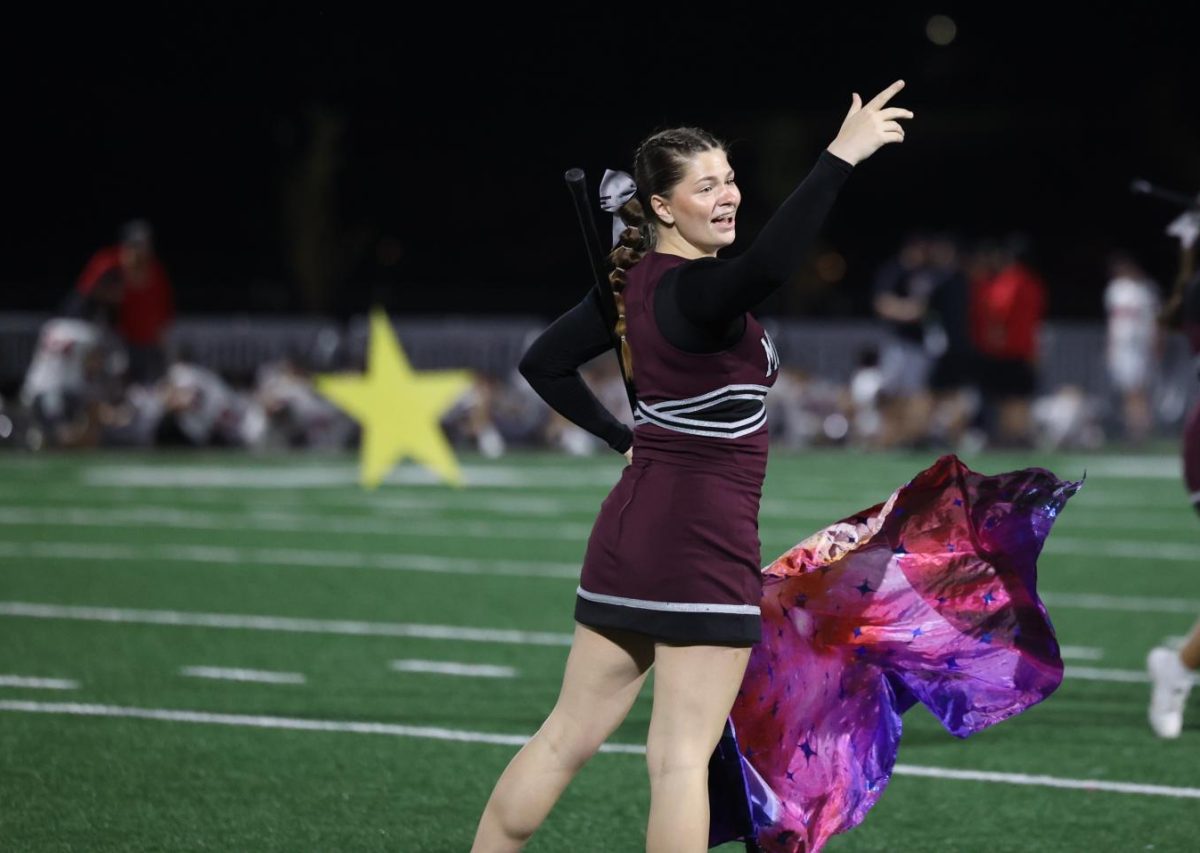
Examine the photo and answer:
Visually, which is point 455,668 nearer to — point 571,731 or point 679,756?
point 571,731

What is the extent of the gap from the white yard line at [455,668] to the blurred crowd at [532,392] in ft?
40.8

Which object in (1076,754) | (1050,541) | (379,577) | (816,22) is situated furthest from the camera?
(816,22)

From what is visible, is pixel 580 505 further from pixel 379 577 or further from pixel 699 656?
pixel 699 656

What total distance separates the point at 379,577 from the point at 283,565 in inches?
30.2

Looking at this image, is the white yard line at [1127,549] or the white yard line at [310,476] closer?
the white yard line at [1127,549]

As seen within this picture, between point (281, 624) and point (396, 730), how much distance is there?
2.70 metres

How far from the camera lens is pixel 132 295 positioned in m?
21.4

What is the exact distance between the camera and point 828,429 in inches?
963

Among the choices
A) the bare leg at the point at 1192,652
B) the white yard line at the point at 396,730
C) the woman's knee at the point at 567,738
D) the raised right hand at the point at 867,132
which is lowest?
the white yard line at the point at 396,730

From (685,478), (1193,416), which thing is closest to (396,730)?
(1193,416)

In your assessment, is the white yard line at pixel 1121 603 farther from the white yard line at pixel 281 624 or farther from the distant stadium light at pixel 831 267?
the distant stadium light at pixel 831 267

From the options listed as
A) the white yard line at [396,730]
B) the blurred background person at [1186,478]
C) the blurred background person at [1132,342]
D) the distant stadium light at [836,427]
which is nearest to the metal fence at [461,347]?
the blurred background person at [1132,342]

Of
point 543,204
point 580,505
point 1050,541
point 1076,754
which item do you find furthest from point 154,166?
point 1076,754

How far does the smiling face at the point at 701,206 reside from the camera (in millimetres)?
4531
